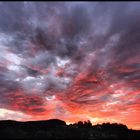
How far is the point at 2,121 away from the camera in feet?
513

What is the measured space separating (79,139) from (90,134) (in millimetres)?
17434

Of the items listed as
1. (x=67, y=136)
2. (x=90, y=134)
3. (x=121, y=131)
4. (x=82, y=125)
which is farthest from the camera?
(x=82, y=125)

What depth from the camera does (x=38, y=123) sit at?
16488 centimetres

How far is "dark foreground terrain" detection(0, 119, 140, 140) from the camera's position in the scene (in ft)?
432

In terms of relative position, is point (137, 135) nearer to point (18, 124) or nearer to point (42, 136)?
point (42, 136)

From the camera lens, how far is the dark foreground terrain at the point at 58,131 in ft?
432

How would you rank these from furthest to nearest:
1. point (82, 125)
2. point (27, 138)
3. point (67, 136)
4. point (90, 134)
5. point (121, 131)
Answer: point (82, 125) < point (121, 131) < point (90, 134) < point (67, 136) < point (27, 138)

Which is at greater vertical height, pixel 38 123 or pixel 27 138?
pixel 38 123

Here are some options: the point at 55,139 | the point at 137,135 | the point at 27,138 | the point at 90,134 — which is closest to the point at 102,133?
the point at 90,134

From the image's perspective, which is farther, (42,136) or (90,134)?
(90,134)

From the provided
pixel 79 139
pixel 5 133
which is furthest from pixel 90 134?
pixel 5 133

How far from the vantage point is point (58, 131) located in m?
147

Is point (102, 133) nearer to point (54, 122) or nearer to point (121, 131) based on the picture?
point (121, 131)

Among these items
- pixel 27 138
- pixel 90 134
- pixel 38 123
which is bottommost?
pixel 27 138
